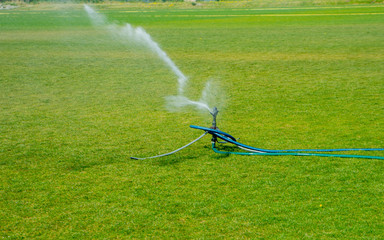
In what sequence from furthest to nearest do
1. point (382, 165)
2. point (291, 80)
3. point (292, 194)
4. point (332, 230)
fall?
point (291, 80)
point (382, 165)
point (292, 194)
point (332, 230)

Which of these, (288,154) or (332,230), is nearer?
(332,230)

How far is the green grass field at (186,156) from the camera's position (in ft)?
11.5

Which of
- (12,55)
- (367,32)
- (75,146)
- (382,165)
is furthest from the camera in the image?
(367,32)

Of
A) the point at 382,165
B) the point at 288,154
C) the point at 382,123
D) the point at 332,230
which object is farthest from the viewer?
the point at 382,123

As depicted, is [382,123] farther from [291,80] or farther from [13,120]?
[13,120]

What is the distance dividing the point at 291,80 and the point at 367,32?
12.1 metres

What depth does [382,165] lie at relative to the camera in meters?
4.61

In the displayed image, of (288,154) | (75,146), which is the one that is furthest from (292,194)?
(75,146)

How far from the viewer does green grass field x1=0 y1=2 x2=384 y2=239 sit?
3.51 meters

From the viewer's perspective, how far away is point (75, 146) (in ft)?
18.0

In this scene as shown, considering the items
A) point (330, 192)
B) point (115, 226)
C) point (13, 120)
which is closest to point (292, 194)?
point (330, 192)

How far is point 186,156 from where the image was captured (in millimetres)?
5078

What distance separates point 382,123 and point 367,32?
1506 centimetres

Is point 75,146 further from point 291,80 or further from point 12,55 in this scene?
point 12,55
